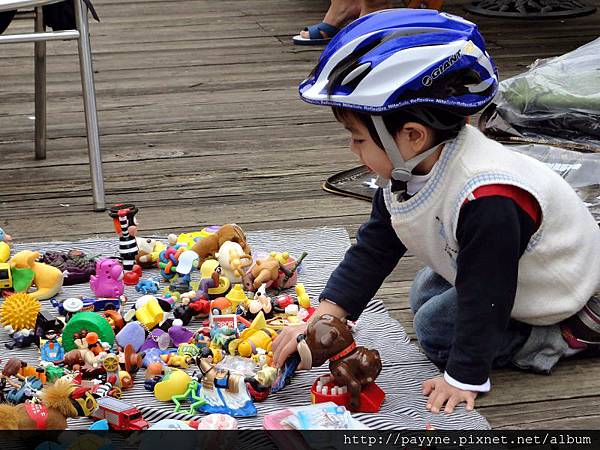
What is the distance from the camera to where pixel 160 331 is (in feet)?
6.07

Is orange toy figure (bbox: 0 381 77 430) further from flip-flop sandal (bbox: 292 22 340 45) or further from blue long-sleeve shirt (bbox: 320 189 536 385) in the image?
flip-flop sandal (bbox: 292 22 340 45)

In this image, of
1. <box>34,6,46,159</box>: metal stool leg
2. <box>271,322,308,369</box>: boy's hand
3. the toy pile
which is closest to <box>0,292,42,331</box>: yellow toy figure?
the toy pile

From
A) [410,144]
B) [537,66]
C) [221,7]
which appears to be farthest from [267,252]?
[221,7]

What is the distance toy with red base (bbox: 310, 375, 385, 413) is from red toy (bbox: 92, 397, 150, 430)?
0.27 metres

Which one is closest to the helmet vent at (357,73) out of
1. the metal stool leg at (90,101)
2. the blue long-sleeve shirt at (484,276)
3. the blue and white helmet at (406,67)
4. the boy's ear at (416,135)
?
the blue and white helmet at (406,67)

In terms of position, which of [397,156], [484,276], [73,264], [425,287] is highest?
[397,156]

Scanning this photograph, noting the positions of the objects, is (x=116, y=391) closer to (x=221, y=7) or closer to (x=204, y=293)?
(x=204, y=293)

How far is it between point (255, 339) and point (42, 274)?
1.69ft

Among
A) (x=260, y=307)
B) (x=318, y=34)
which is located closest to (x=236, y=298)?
(x=260, y=307)

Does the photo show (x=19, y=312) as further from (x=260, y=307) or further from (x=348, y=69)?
(x=348, y=69)

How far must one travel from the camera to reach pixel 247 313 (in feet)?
6.39

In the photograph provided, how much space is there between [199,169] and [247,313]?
3.37 feet

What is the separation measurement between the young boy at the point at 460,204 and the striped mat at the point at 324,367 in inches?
1.4

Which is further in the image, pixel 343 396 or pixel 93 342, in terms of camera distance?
pixel 93 342
